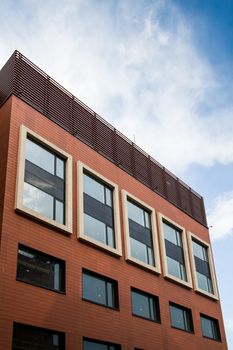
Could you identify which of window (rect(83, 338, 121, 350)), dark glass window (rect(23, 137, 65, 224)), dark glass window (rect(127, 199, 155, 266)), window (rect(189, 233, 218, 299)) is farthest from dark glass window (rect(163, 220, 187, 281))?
dark glass window (rect(23, 137, 65, 224))

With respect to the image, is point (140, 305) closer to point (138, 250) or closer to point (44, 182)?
point (138, 250)

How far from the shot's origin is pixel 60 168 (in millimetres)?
26312

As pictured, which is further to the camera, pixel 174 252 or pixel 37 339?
pixel 174 252

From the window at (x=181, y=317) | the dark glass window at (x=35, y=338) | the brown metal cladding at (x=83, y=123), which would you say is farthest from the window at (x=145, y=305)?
the brown metal cladding at (x=83, y=123)

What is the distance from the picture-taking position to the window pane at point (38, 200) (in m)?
23.0

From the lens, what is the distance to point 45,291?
833 inches

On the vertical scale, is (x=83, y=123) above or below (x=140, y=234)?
above

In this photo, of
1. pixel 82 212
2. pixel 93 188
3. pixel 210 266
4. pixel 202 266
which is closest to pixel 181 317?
pixel 202 266

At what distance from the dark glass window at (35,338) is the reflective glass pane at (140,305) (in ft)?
22.3

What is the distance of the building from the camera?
827 inches

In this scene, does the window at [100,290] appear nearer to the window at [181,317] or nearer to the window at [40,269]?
the window at [40,269]

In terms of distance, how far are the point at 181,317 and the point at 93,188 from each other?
11.4 metres

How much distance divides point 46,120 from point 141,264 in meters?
11.0

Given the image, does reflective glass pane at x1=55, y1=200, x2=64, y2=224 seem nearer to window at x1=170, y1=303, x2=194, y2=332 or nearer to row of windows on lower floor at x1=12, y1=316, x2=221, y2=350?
row of windows on lower floor at x1=12, y1=316, x2=221, y2=350
